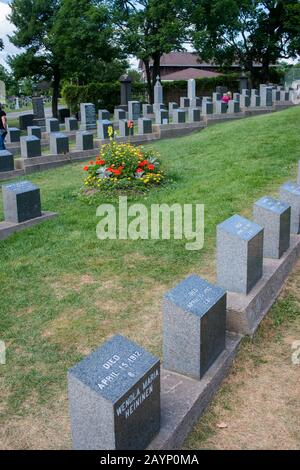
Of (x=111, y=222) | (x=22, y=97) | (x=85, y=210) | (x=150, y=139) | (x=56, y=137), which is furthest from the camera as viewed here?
(x=22, y=97)

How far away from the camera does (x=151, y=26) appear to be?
107ft

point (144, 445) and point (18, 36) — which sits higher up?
point (18, 36)

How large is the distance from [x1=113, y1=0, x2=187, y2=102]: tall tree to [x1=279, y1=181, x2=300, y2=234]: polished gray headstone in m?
26.5

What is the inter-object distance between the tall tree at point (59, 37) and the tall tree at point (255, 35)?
695 cm

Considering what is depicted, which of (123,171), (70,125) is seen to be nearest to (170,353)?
(123,171)

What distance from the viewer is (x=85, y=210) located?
8828 mm

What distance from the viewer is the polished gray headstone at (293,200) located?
652 cm

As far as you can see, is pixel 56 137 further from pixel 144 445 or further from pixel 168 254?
pixel 144 445

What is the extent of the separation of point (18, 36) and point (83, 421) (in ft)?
108

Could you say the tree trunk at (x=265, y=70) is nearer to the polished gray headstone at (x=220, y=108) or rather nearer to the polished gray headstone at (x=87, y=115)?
the polished gray headstone at (x=220, y=108)

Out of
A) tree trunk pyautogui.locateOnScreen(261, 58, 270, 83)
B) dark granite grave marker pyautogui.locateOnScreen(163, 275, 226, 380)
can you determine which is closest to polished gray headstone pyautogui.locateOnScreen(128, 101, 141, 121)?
tree trunk pyautogui.locateOnScreen(261, 58, 270, 83)

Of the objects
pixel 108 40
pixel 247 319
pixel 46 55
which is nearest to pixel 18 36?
pixel 46 55

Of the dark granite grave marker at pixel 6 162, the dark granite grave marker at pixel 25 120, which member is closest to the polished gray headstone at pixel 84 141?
the dark granite grave marker at pixel 6 162

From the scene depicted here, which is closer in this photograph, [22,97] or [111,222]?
[111,222]
